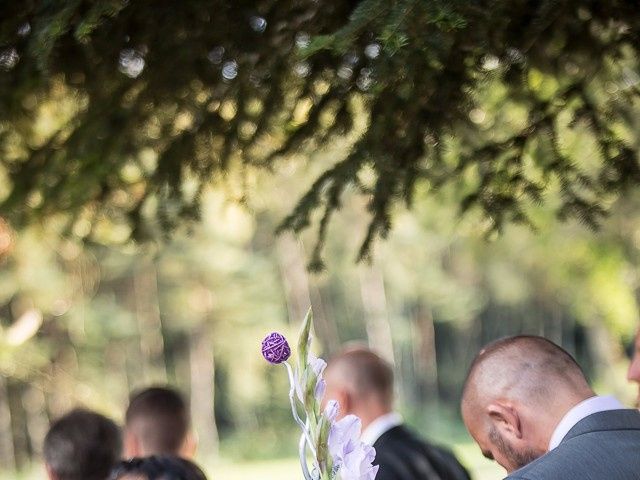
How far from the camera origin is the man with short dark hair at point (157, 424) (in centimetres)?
484

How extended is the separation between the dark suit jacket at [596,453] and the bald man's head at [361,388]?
2.24m

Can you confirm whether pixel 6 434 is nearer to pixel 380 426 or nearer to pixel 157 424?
pixel 157 424

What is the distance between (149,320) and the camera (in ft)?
128

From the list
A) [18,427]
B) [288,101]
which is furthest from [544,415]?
[18,427]

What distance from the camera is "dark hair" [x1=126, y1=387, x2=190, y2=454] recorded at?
15.9ft

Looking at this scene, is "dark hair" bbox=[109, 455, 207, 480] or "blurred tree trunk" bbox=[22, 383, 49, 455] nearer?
"dark hair" bbox=[109, 455, 207, 480]

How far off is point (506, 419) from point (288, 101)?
2.30 m

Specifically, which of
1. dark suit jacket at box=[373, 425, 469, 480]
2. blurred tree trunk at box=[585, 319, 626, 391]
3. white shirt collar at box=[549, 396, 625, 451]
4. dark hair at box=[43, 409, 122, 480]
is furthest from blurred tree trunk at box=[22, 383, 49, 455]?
white shirt collar at box=[549, 396, 625, 451]

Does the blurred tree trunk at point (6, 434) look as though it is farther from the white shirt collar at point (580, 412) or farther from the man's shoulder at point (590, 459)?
the man's shoulder at point (590, 459)

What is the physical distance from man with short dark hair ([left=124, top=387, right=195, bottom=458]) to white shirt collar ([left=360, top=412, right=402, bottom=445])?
83cm

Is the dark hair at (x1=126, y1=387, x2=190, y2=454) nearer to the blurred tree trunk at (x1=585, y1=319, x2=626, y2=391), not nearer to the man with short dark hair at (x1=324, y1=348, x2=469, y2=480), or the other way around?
the man with short dark hair at (x1=324, y1=348, x2=469, y2=480)

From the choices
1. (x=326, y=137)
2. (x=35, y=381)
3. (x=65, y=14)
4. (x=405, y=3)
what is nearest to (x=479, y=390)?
(x=405, y=3)

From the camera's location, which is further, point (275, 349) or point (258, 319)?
point (258, 319)

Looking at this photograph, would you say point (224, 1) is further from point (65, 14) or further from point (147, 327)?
point (147, 327)
